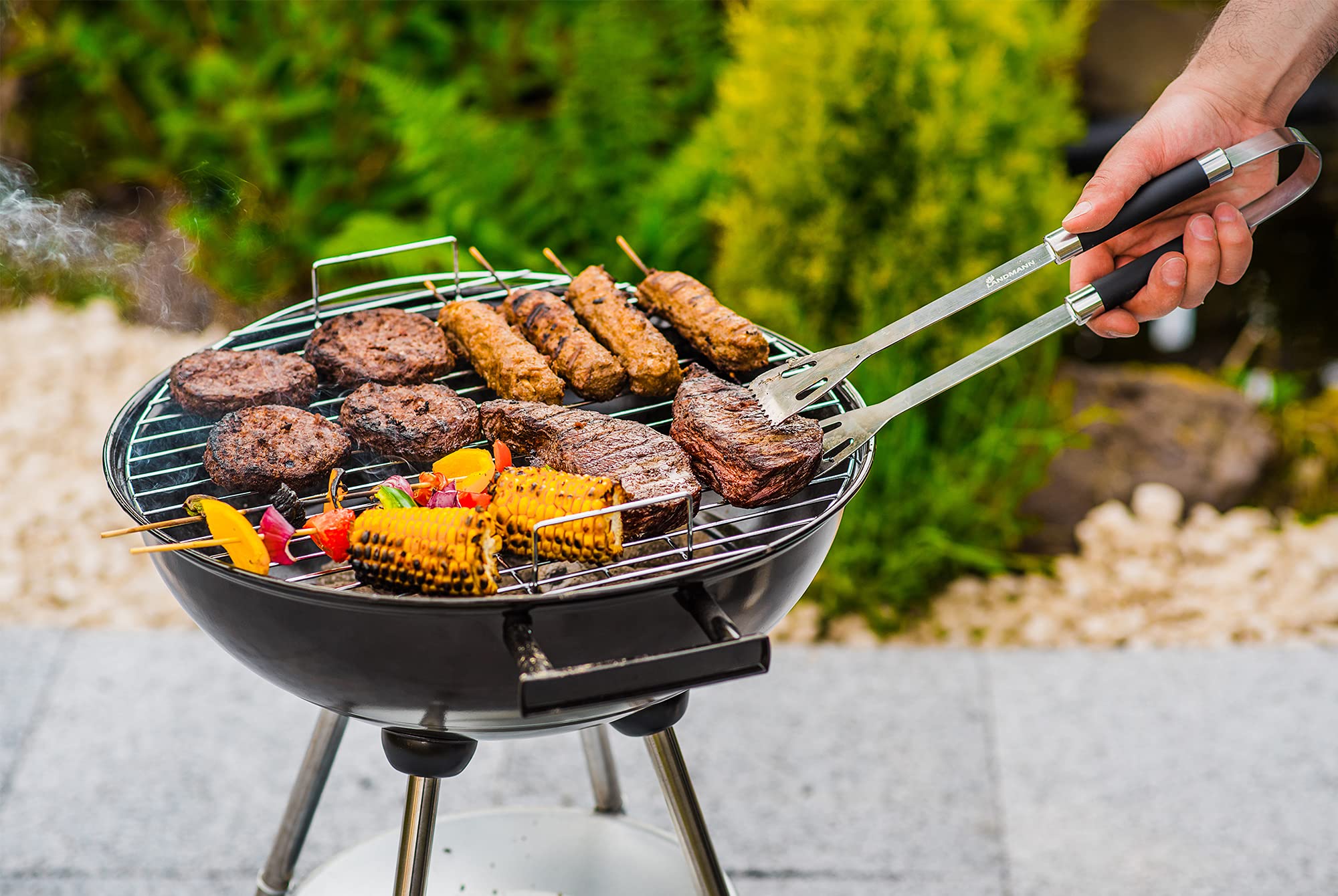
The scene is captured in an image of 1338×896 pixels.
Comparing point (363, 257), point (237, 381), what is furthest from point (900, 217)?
point (237, 381)

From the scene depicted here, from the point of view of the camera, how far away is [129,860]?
258 cm

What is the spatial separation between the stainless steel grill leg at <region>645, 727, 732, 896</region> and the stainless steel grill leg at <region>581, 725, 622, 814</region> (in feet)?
1.89

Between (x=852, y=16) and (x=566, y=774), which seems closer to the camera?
(x=566, y=774)

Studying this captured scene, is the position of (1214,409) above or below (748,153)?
below

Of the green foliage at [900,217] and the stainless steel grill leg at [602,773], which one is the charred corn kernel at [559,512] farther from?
the green foliage at [900,217]

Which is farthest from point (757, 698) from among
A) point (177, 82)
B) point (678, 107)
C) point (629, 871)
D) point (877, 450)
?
point (177, 82)

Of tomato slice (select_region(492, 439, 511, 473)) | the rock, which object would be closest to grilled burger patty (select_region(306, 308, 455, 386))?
tomato slice (select_region(492, 439, 511, 473))

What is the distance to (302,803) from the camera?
6.46ft

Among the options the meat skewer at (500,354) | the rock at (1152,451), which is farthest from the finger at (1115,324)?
the rock at (1152,451)

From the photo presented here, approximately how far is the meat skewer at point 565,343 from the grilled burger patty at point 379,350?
0.13 meters

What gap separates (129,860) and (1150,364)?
13.1ft

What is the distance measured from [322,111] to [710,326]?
10.9 feet

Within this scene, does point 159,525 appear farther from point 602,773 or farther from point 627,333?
point 602,773

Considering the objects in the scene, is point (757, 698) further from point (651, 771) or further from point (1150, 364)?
point (1150, 364)
